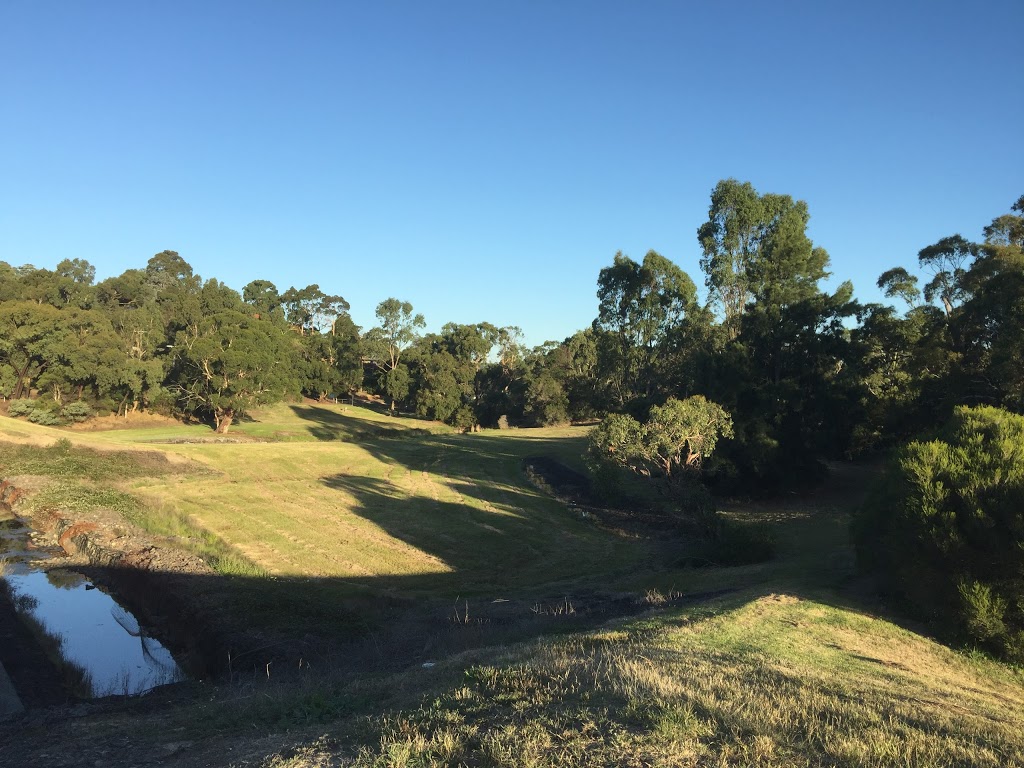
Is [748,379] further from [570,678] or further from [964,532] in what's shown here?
[570,678]

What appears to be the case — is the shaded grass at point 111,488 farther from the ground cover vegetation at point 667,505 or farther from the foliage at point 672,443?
the foliage at point 672,443

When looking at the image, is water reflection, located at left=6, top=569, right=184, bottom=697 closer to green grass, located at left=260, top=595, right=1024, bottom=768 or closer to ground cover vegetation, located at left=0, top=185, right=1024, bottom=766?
ground cover vegetation, located at left=0, top=185, right=1024, bottom=766

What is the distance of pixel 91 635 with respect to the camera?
1393 cm

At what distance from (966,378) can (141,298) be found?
317 ft

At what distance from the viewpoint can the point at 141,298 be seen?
8756 cm

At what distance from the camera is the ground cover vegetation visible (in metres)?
5.72

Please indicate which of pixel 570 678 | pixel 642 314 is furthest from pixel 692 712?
pixel 642 314

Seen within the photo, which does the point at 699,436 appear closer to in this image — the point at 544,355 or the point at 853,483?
the point at 853,483

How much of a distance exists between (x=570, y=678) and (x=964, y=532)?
854 centimetres

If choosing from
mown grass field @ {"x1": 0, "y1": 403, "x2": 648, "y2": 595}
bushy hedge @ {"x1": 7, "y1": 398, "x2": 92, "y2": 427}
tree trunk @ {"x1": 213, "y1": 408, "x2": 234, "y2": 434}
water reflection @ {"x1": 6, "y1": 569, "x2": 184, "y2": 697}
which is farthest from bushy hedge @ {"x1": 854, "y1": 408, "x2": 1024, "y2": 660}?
bushy hedge @ {"x1": 7, "y1": 398, "x2": 92, "y2": 427}

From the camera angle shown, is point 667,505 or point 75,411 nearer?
point 667,505

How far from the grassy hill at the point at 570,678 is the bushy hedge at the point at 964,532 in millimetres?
698

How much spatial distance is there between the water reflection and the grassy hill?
195cm


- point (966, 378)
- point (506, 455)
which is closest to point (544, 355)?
point (506, 455)
